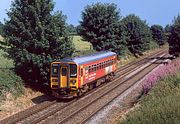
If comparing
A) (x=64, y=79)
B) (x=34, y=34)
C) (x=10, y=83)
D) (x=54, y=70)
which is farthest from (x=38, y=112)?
(x=34, y=34)

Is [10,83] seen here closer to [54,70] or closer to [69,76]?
[54,70]

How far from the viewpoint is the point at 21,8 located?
28906mm

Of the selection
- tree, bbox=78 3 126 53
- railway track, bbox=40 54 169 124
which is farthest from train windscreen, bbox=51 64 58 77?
tree, bbox=78 3 126 53

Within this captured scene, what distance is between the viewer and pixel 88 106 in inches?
1014

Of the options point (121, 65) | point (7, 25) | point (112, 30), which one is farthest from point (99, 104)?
point (121, 65)

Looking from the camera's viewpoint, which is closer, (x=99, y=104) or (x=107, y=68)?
(x=99, y=104)

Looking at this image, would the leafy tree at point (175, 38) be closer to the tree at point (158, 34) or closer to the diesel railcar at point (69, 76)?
the diesel railcar at point (69, 76)

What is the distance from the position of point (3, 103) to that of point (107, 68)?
14.4 meters

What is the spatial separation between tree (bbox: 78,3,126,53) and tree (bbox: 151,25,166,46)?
2151 inches

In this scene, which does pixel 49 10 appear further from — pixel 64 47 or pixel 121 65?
pixel 121 65

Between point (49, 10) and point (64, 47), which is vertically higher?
point (49, 10)

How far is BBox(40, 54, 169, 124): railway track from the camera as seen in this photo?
864 inches

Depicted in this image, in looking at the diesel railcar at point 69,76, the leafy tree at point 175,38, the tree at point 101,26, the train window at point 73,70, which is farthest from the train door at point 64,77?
the leafy tree at point 175,38

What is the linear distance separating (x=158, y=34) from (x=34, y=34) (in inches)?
3265
